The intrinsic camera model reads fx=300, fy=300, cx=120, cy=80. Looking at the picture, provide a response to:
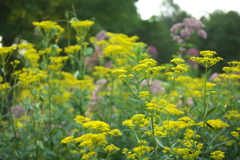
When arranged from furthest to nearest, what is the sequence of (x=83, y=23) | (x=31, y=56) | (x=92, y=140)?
1. (x=83, y=23)
2. (x=31, y=56)
3. (x=92, y=140)

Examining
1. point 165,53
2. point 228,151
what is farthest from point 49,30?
point 165,53

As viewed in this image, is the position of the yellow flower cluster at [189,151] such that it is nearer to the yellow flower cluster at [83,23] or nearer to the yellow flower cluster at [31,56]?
the yellow flower cluster at [83,23]

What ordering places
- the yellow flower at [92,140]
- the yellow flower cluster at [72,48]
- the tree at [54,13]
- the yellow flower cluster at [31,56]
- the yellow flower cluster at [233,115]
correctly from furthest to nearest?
the tree at [54,13] → the yellow flower cluster at [72,48] → the yellow flower cluster at [31,56] → the yellow flower cluster at [233,115] → the yellow flower at [92,140]

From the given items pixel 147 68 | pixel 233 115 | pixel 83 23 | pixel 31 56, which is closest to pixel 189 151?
pixel 147 68

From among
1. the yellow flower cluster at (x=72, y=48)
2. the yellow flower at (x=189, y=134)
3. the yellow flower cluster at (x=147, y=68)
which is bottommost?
the yellow flower at (x=189, y=134)

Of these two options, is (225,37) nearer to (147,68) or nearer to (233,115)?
(233,115)

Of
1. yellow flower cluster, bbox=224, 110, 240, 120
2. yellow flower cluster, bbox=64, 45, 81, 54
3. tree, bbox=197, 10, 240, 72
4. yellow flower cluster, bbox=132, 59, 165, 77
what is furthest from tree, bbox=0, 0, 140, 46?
tree, bbox=197, 10, 240, 72

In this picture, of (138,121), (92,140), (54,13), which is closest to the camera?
(92,140)

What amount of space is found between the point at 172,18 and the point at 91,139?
42891 millimetres

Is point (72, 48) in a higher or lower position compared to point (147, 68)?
higher

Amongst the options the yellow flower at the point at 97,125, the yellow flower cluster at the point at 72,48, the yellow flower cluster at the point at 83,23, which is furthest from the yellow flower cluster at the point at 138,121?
the yellow flower cluster at the point at 72,48

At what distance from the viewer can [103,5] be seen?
1484 cm

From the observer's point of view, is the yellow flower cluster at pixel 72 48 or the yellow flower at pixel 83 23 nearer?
the yellow flower at pixel 83 23

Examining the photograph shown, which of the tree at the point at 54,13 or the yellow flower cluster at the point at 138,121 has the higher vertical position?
the tree at the point at 54,13
